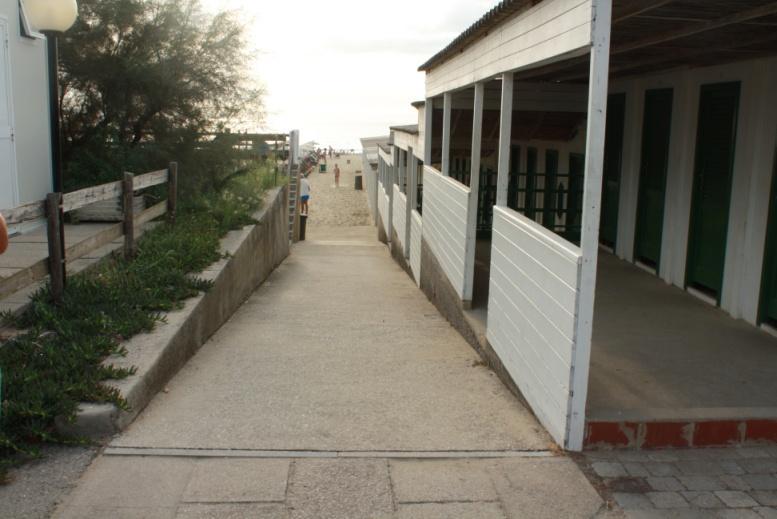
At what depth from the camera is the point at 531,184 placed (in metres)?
12.1

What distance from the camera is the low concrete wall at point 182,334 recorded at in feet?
15.8

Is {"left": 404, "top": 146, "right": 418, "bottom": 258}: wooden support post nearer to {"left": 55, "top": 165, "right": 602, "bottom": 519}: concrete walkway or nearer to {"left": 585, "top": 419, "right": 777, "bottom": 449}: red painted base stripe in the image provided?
{"left": 55, "top": 165, "right": 602, "bottom": 519}: concrete walkway

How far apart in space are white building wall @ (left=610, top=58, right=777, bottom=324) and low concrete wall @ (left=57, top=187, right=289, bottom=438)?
4645 millimetres

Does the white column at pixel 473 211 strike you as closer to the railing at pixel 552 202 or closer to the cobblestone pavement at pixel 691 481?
the railing at pixel 552 202

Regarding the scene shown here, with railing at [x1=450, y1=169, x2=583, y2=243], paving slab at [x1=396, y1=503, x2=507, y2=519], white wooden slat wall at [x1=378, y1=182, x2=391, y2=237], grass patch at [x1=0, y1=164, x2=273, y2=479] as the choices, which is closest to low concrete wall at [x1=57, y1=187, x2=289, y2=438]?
grass patch at [x1=0, y1=164, x2=273, y2=479]

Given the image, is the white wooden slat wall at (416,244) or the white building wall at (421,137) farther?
the white wooden slat wall at (416,244)

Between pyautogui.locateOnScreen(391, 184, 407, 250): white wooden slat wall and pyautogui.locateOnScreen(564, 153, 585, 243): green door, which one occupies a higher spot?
pyautogui.locateOnScreen(564, 153, 585, 243): green door

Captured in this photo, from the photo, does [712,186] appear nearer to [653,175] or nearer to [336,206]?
[653,175]

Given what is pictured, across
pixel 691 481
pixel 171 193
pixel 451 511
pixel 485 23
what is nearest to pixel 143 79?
pixel 171 193

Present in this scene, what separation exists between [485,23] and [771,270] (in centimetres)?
316

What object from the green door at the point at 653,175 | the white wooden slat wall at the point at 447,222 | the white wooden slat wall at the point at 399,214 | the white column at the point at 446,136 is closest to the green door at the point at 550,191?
the white wooden slat wall at the point at 447,222

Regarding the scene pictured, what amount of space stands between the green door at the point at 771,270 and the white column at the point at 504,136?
6.97 feet

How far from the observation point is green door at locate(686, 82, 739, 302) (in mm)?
7258

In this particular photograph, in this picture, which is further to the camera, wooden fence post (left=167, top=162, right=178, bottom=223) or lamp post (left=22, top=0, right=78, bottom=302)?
wooden fence post (left=167, top=162, right=178, bottom=223)
